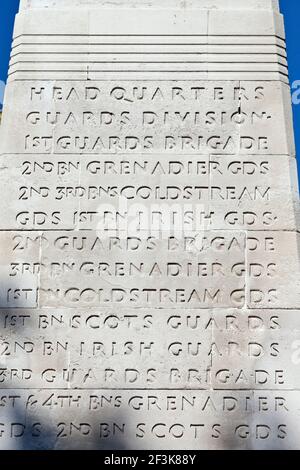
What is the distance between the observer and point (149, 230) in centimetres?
870

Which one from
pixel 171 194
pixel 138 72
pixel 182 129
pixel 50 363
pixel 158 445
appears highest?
pixel 138 72

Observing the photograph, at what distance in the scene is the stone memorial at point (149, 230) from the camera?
27.4ft

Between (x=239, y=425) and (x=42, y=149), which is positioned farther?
(x=42, y=149)

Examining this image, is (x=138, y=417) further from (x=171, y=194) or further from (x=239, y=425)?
(x=171, y=194)

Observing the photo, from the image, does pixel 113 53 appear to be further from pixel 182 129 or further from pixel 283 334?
pixel 283 334

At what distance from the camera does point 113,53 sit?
909 centimetres

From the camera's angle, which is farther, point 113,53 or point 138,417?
point 113,53

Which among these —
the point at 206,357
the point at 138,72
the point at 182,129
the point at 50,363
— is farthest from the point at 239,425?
the point at 138,72

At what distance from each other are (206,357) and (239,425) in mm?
640

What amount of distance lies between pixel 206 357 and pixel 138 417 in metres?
0.78

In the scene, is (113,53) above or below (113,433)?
above

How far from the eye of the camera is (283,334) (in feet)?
27.9

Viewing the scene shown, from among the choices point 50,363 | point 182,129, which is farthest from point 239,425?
point 182,129

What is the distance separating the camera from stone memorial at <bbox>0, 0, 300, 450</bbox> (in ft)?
27.4
